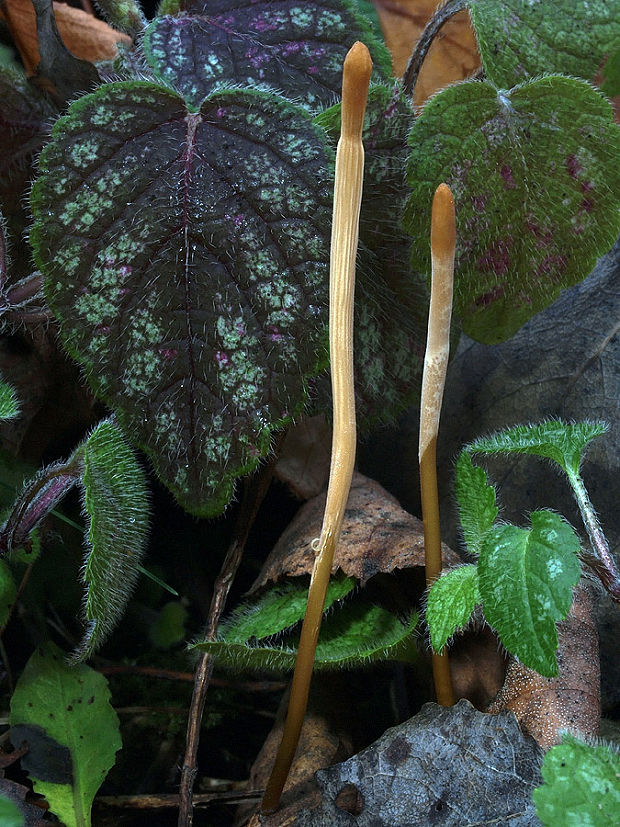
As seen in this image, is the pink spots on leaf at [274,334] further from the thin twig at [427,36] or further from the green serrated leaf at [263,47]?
the thin twig at [427,36]

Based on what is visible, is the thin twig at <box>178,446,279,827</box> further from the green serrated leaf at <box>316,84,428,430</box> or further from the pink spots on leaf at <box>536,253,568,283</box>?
the pink spots on leaf at <box>536,253,568,283</box>

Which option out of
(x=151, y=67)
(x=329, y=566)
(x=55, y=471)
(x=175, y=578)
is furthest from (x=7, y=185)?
(x=329, y=566)

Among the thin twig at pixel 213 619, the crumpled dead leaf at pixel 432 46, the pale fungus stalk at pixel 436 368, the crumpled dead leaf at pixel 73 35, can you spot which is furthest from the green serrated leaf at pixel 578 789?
the crumpled dead leaf at pixel 73 35

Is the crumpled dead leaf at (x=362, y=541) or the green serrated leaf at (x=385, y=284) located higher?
the green serrated leaf at (x=385, y=284)

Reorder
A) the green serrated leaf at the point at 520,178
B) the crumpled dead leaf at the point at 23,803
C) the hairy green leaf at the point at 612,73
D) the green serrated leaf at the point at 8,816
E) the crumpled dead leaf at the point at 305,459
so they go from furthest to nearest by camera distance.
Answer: the crumpled dead leaf at the point at 305,459 < the hairy green leaf at the point at 612,73 < the green serrated leaf at the point at 520,178 < the crumpled dead leaf at the point at 23,803 < the green serrated leaf at the point at 8,816

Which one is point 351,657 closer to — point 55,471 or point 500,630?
point 500,630

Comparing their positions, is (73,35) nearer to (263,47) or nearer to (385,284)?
(263,47)

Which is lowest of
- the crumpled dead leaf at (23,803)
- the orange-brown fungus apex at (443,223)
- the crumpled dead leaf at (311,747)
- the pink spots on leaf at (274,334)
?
the crumpled dead leaf at (311,747)

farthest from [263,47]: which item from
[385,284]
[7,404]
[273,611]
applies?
[273,611]

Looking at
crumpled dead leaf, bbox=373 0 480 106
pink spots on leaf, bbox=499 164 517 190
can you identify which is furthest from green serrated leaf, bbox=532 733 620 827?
crumpled dead leaf, bbox=373 0 480 106
